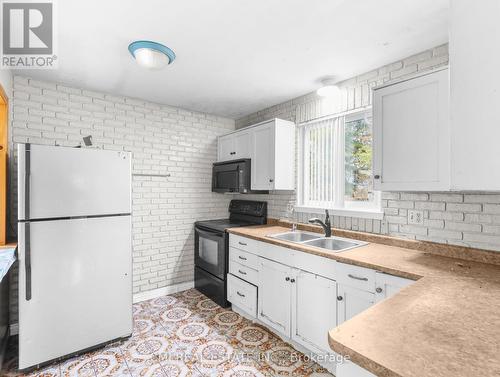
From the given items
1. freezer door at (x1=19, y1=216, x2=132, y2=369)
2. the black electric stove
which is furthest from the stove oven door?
freezer door at (x1=19, y1=216, x2=132, y2=369)

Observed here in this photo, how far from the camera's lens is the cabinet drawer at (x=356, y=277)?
1712 millimetres

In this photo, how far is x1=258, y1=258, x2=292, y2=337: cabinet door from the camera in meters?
2.30

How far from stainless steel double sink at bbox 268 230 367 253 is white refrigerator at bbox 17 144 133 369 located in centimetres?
150

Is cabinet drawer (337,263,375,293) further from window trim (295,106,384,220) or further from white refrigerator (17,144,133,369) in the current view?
white refrigerator (17,144,133,369)

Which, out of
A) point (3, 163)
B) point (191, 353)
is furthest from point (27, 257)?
point (191, 353)

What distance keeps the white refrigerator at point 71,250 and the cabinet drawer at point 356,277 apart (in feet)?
6.08

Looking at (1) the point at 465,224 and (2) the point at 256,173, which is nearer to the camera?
(1) the point at 465,224

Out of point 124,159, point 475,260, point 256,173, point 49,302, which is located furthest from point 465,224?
point 49,302

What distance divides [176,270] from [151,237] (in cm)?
59

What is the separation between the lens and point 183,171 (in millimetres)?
3582

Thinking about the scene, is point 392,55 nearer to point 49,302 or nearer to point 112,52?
point 112,52

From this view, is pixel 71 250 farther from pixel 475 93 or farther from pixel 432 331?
pixel 475 93

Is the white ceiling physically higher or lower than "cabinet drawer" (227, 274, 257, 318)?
higher

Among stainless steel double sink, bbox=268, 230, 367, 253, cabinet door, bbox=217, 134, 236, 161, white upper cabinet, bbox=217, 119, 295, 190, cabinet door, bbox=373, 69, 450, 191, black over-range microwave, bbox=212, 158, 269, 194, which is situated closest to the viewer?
cabinet door, bbox=373, 69, 450, 191
